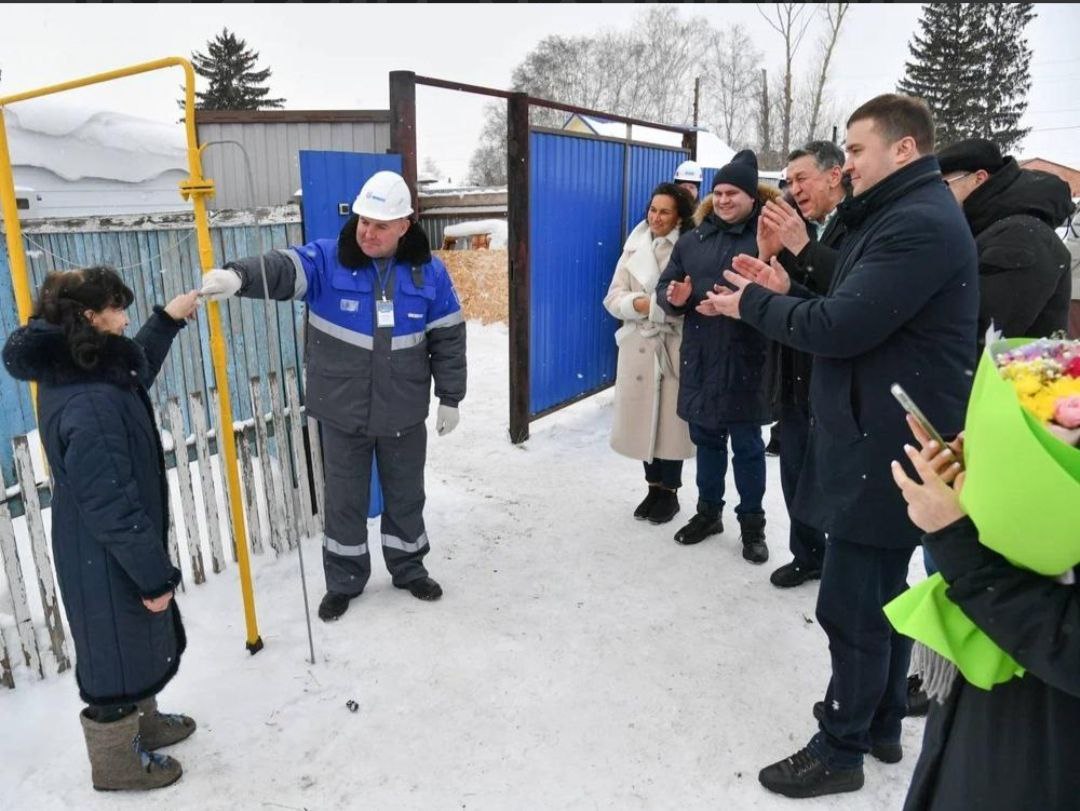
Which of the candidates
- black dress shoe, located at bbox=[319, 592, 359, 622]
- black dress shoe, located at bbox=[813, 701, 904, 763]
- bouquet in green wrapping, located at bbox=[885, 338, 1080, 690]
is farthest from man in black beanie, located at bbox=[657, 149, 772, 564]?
bouquet in green wrapping, located at bbox=[885, 338, 1080, 690]

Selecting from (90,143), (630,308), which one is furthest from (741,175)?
(90,143)

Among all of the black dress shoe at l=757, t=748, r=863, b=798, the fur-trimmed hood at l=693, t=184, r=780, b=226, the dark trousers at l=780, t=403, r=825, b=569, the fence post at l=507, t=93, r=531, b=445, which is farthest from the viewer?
the fence post at l=507, t=93, r=531, b=445

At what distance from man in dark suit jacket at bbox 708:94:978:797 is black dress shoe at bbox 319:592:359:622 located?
1934mm

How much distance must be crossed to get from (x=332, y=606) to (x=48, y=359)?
175cm

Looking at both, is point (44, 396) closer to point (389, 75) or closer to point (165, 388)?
point (165, 388)

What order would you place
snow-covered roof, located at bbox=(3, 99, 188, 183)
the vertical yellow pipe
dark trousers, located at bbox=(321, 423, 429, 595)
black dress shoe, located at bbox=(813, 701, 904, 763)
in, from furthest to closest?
1. snow-covered roof, located at bbox=(3, 99, 188, 183)
2. dark trousers, located at bbox=(321, 423, 429, 595)
3. the vertical yellow pipe
4. black dress shoe, located at bbox=(813, 701, 904, 763)

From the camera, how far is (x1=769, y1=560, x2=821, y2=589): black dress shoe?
3.82 meters

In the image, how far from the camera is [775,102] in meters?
37.6

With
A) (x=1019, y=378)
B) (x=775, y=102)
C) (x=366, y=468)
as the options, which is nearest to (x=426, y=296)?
(x=366, y=468)

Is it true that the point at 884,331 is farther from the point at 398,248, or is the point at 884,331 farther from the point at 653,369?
the point at 653,369

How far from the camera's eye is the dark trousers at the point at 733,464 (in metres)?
A: 4.01

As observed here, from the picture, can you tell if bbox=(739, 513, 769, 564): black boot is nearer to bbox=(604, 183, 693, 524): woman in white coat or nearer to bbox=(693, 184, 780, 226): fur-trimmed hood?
bbox=(604, 183, 693, 524): woman in white coat

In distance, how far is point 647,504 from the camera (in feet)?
15.1

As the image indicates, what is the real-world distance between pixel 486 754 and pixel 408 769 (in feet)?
0.89
